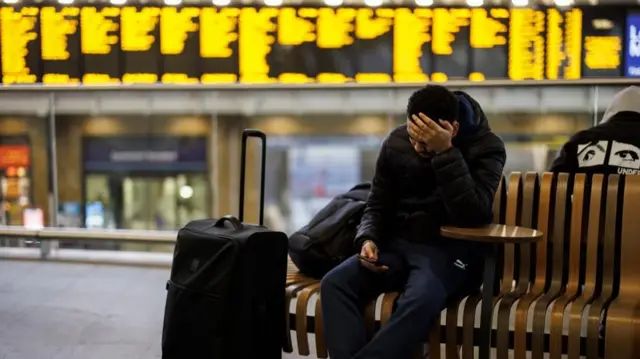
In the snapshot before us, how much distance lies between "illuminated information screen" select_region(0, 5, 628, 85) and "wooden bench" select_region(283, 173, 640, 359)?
2.13 m

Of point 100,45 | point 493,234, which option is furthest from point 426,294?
point 100,45

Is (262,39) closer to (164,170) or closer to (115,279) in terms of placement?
(115,279)

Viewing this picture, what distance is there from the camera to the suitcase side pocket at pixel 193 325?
2.49 meters

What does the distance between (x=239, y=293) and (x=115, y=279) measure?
2.69m

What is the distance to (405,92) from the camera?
5.18 metres

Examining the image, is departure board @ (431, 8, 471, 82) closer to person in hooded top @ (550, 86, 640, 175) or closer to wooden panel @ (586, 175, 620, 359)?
person in hooded top @ (550, 86, 640, 175)

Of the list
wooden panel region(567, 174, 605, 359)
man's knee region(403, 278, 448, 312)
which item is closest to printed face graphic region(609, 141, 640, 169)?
wooden panel region(567, 174, 605, 359)

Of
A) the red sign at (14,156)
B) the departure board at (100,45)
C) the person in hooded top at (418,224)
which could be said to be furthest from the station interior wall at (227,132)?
the person in hooded top at (418,224)

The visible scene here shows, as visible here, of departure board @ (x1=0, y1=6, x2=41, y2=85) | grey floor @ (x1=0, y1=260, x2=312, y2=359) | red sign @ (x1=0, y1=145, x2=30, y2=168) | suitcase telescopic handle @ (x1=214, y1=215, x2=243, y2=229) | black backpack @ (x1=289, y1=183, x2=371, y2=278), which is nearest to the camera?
suitcase telescopic handle @ (x1=214, y1=215, x2=243, y2=229)

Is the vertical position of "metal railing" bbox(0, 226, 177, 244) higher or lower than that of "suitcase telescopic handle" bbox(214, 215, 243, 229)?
lower

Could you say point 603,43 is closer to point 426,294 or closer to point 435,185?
point 435,185

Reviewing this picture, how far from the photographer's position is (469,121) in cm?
246

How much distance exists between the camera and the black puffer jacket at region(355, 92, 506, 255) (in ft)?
7.62

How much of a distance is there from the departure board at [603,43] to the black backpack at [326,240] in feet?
8.67
